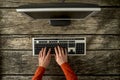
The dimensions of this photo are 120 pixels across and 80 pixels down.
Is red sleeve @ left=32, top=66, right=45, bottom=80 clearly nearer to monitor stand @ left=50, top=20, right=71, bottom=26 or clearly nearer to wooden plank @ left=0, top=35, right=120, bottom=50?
wooden plank @ left=0, top=35, right=120, bottom=50

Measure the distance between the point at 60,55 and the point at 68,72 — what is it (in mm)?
131

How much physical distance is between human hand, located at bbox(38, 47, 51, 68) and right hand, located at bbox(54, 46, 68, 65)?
0.18 ft

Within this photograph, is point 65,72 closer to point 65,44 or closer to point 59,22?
point 65,44

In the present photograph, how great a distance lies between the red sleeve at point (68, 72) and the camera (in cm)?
152

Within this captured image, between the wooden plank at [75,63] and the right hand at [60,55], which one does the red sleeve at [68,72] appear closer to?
the right hand at [60,55]

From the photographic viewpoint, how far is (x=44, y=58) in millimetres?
1586

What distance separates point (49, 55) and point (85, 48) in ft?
0.87

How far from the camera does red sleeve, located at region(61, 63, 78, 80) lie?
4.97ft

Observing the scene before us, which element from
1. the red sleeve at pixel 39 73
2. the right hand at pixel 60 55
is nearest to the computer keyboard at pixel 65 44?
the right hand at pixel 60 55

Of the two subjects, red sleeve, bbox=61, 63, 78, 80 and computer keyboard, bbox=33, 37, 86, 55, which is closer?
red sleeve, bbox=61, 63, 78, 80

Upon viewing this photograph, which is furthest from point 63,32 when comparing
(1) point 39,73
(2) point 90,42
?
(1) point 39,73

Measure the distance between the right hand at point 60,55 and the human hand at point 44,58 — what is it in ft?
0.18

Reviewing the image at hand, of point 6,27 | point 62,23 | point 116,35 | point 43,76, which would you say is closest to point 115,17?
point 116,35

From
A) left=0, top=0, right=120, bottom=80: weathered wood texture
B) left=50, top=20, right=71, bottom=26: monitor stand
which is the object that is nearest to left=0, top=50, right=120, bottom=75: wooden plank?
left=0, top=0, right=120, bottom=80: weathered wood texture
